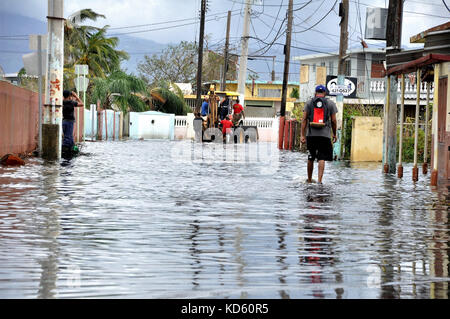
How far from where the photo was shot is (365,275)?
653 cm

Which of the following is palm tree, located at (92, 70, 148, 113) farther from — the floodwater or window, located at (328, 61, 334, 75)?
the floodwater

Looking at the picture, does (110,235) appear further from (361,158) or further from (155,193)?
(361,158)

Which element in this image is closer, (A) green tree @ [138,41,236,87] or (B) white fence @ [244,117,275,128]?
(B) white fence @ [244,117,275,128]

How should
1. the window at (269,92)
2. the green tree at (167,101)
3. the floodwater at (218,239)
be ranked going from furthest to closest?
1. the window at (269,92)
2. the green tree at (167,101)
3. the floodwater at (218,239)

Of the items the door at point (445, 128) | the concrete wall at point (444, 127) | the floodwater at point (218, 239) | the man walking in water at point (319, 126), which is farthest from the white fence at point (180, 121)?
the floodwater at point (218, 239)

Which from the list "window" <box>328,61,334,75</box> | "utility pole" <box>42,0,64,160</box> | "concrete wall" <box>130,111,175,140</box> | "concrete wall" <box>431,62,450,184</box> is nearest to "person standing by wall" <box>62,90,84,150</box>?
"utility pole" <box>42,0,64,160</box>

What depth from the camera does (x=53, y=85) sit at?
22.0 metres

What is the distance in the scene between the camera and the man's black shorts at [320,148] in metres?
16.6

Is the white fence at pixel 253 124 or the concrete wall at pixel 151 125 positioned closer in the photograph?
the concrete wall at pixel 151 125

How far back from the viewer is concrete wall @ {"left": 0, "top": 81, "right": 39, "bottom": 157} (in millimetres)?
20141

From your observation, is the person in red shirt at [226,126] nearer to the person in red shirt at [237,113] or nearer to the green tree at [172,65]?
the person in red shirt at [237,113]

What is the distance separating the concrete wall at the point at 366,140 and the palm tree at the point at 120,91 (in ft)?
95.9

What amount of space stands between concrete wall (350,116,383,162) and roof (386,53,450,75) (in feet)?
22.0
